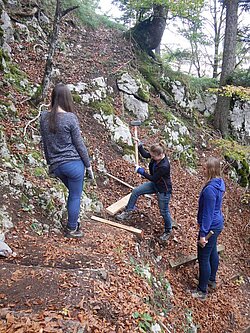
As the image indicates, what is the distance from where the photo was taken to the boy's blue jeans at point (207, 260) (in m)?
4.98

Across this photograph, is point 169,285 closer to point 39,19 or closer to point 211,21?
point 39,19

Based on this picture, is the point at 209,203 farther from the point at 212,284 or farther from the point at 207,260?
the point at 212,284

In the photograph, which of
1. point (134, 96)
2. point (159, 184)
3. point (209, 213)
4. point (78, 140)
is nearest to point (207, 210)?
point (209, 213)

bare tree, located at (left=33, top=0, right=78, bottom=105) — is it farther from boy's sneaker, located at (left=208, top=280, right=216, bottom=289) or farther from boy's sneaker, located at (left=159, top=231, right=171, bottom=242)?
boy's sneaker, located at (left=208, top=280, right=216, bottom=289)

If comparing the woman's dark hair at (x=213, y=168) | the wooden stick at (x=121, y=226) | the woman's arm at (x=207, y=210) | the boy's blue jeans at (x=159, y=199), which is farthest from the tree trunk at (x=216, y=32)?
the woman's arm at (x=207, y=210)

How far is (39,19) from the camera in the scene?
9.48 metres

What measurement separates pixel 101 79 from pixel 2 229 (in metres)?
5.97

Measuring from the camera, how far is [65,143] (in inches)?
167

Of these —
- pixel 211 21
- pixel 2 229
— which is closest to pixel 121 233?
pixel 2 229

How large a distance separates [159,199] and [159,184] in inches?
11.6

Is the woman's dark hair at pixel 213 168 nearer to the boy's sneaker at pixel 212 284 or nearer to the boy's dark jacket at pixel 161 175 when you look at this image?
the boy's dark jacket at pixel 161 175

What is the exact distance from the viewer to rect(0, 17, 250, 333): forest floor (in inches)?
118

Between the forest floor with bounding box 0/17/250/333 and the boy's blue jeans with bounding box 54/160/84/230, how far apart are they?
1.52ft

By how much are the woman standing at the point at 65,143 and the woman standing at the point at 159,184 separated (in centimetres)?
140
